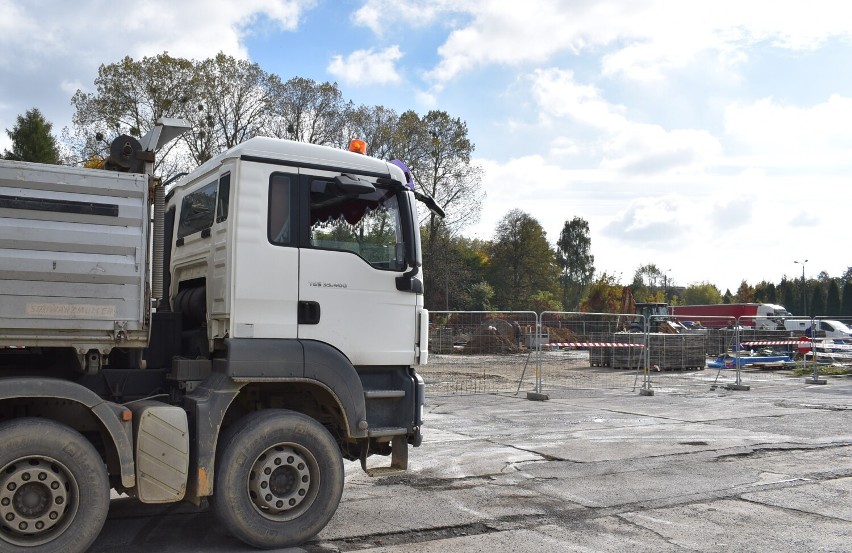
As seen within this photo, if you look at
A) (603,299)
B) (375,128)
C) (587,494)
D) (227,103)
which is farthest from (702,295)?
(587,494)

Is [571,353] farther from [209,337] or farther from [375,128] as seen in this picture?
[375,128]

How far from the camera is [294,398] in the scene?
620 centimetres

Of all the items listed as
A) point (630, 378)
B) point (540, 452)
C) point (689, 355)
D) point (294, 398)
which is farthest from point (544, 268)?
point (294, 398)

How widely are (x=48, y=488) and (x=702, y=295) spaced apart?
124 metres

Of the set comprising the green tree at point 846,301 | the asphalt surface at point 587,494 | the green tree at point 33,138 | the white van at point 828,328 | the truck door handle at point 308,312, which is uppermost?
the green tree at point 33,138

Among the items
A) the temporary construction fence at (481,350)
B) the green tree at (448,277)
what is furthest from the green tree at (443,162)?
the temporary construction fence at (481,350)

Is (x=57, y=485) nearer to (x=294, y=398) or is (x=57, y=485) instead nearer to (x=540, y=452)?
(x=294, y=398)

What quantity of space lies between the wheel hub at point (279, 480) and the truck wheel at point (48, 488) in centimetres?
105

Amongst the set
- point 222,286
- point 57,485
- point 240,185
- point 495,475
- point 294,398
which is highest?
point 240,185

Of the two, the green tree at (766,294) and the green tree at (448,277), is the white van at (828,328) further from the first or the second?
the green tree at (766,294)

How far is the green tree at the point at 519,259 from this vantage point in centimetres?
6294

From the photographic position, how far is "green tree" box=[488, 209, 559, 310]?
206 feet

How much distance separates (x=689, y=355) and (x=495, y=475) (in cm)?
1890

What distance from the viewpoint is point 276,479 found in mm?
5742
